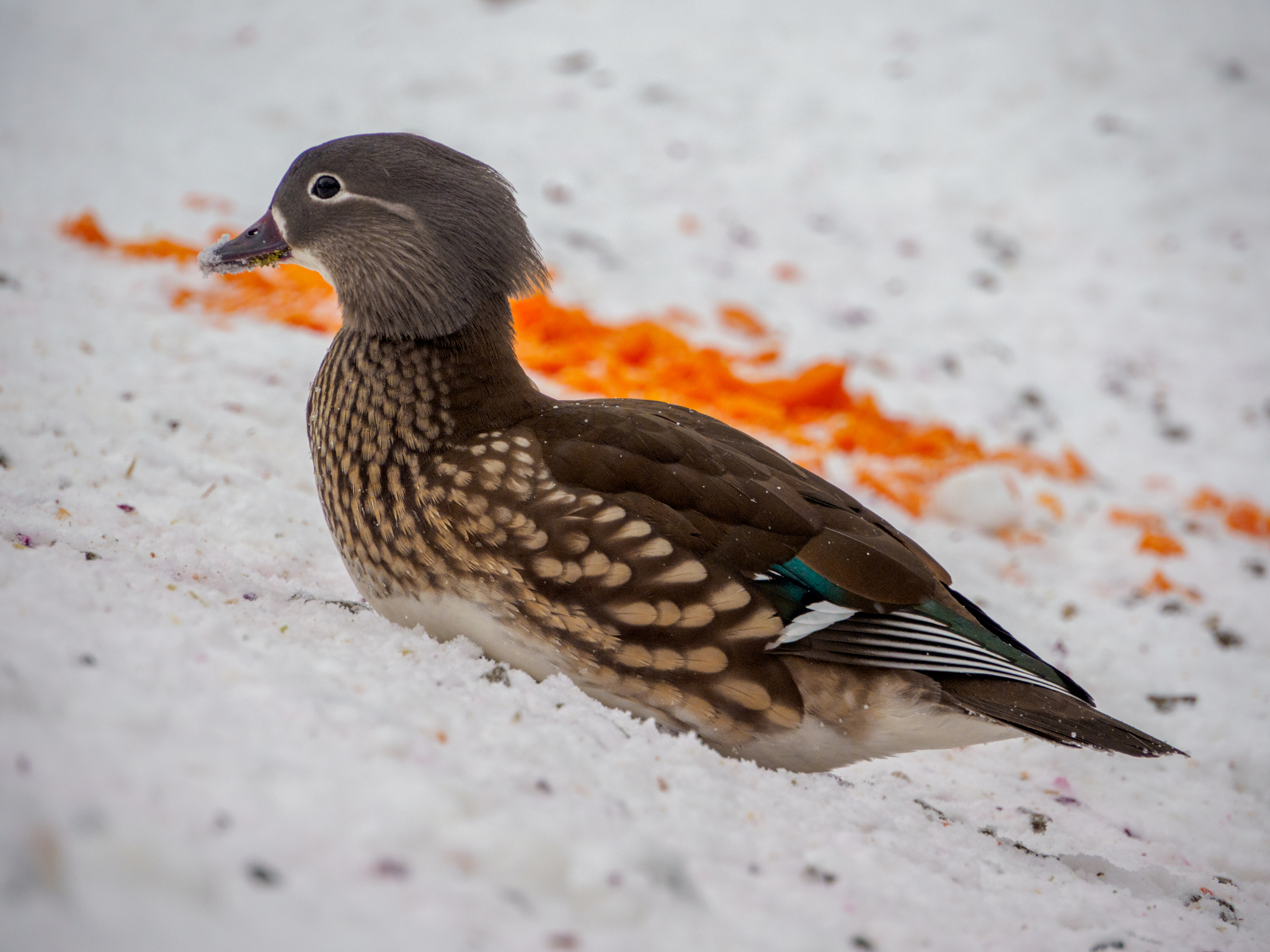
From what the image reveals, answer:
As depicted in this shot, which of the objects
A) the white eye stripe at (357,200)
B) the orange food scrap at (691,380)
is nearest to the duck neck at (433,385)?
the white eye stripe at (357,200)

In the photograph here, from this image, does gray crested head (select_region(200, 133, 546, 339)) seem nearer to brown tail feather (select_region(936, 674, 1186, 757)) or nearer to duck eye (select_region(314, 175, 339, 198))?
duck eye (select_region(314, 175, 339, 198))

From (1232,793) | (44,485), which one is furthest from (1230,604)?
(44,485)

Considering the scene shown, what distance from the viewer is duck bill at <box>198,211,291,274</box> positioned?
2.41 metres

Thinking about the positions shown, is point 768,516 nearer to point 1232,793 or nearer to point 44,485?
point 1232,793

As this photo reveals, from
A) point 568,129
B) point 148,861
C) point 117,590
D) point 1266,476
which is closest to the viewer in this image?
point 148,861

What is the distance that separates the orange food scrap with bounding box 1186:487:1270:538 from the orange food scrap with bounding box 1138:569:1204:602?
2.93 feet

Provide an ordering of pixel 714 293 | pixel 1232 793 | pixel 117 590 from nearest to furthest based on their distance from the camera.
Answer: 1. pixel 117 590
2. pixel 1232 793
3. pixel 714 293

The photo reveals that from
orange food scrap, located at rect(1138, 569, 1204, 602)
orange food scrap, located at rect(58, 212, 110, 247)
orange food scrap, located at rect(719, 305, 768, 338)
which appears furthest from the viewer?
orange food scrap, located at rect(719, 305, 768, 338)

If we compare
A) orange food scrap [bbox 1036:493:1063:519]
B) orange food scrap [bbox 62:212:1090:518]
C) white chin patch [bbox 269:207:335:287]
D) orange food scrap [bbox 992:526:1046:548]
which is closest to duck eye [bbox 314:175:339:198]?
white chin patch [bbox 269:207:335:287]

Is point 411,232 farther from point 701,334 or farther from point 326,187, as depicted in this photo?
point 701,334

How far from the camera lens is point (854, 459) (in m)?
4.35

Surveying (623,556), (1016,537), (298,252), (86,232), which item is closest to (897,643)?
(623,556)

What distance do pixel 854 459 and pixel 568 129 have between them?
4.20m

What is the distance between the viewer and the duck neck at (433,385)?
214cm
